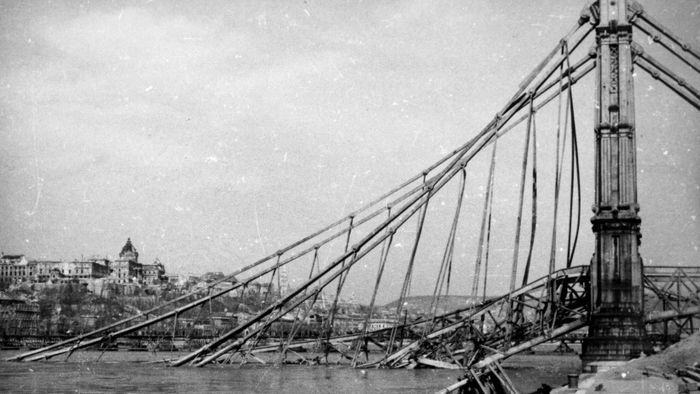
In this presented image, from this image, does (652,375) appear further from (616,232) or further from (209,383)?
(209,383)

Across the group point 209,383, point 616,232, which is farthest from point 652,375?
point 209,383

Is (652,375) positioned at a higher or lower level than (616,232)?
lower

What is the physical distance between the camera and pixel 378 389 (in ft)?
164

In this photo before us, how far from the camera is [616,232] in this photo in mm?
24234

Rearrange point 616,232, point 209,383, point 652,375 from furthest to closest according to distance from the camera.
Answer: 1. point 209,383
2. point 616,232
3. point 652,375

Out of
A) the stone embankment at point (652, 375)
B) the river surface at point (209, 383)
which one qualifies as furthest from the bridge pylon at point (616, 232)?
the river surface at point (209, 383)

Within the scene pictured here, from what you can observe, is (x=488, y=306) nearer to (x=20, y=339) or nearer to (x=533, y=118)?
(x=533, y=118)

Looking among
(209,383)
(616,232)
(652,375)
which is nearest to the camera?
(652,375)

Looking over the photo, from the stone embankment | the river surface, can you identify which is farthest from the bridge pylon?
the river surface

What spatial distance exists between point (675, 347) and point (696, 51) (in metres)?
8.95

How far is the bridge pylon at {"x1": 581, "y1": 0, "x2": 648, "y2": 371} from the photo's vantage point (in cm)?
2397

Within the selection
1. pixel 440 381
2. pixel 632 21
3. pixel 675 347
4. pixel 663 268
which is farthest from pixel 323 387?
pixel 632 21

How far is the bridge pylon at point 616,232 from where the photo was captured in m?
24.0

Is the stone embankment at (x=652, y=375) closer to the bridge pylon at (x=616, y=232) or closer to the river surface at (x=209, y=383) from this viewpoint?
the bridge pylon at (x=616, y=232)
